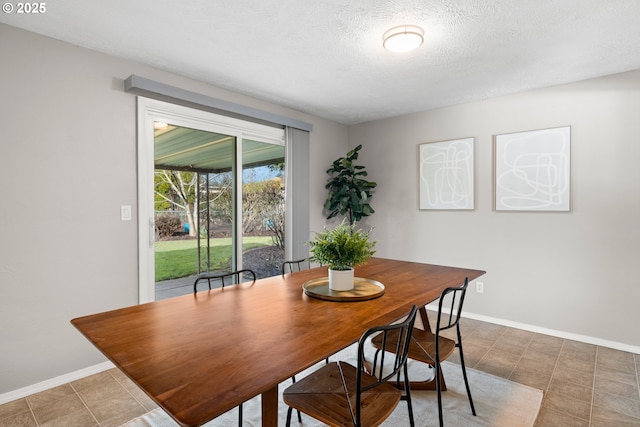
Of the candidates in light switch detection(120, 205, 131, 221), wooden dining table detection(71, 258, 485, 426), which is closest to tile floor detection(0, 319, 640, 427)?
wooden dining table detection(71, 258, 485, 426)

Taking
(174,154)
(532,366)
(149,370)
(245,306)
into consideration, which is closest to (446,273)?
(532,366)

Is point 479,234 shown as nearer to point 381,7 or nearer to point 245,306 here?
point 381,7

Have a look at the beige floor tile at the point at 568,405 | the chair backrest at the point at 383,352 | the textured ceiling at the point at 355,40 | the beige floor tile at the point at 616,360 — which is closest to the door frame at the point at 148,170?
the textured ceiling at the point at 355,40

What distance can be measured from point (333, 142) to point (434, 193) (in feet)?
5.00

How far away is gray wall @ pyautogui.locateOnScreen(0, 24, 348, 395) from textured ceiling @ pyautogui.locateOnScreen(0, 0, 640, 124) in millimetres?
236

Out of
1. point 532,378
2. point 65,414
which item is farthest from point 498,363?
point 65,414

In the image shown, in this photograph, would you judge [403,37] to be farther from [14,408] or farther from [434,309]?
[14,408]

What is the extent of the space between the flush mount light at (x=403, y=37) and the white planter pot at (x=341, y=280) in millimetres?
1557

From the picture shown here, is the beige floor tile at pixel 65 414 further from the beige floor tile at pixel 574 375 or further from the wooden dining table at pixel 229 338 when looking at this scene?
the beige floor tile at pixel 574 375

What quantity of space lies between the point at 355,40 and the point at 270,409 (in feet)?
7.48

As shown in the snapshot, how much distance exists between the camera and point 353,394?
1.41 metres

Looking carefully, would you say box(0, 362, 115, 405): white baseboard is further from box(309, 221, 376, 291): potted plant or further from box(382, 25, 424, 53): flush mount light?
box(382, 25, 424, 53): flush mount light

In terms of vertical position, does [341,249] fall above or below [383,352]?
above

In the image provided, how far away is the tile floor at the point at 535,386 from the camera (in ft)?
6.50
